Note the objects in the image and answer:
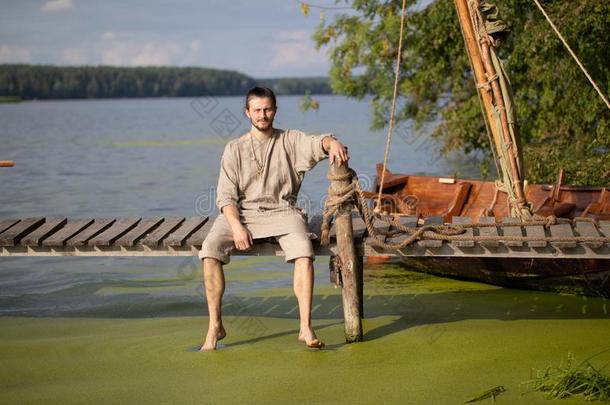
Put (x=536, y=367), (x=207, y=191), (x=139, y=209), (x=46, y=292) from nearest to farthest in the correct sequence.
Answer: (x=536, y=367), (x=46, y=292), (x=139, y=209), (x=207, y=191)

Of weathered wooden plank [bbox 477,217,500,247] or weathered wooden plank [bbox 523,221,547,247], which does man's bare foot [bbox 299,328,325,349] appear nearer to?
weathered wooden plank [bbox 477,217,500,247]

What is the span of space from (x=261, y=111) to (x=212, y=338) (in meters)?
1.55

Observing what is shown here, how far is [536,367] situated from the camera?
5680 mm

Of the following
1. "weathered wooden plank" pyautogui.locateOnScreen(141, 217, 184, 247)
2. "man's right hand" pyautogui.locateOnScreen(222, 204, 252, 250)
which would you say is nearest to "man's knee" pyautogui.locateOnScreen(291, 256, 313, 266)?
"man's right hand" pyautogui.locateOnScreen(222, 204, 252, 250)

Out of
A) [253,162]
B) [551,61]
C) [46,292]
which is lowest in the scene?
[46,292]

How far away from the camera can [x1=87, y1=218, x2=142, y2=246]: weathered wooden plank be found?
262 inches

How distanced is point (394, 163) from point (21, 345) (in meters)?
19.9

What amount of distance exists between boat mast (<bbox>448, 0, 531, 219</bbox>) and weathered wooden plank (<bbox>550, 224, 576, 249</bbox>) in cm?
99

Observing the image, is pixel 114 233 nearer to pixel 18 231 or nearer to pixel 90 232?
pixel 90 232

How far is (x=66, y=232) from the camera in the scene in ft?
22.7

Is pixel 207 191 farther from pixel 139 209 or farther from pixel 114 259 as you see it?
pixel 114 259

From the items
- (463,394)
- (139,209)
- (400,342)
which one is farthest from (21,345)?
(139,209)

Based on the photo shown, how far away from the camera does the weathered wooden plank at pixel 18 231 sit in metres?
6.79

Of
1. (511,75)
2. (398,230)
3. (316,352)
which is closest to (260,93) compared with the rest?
(398,230)
